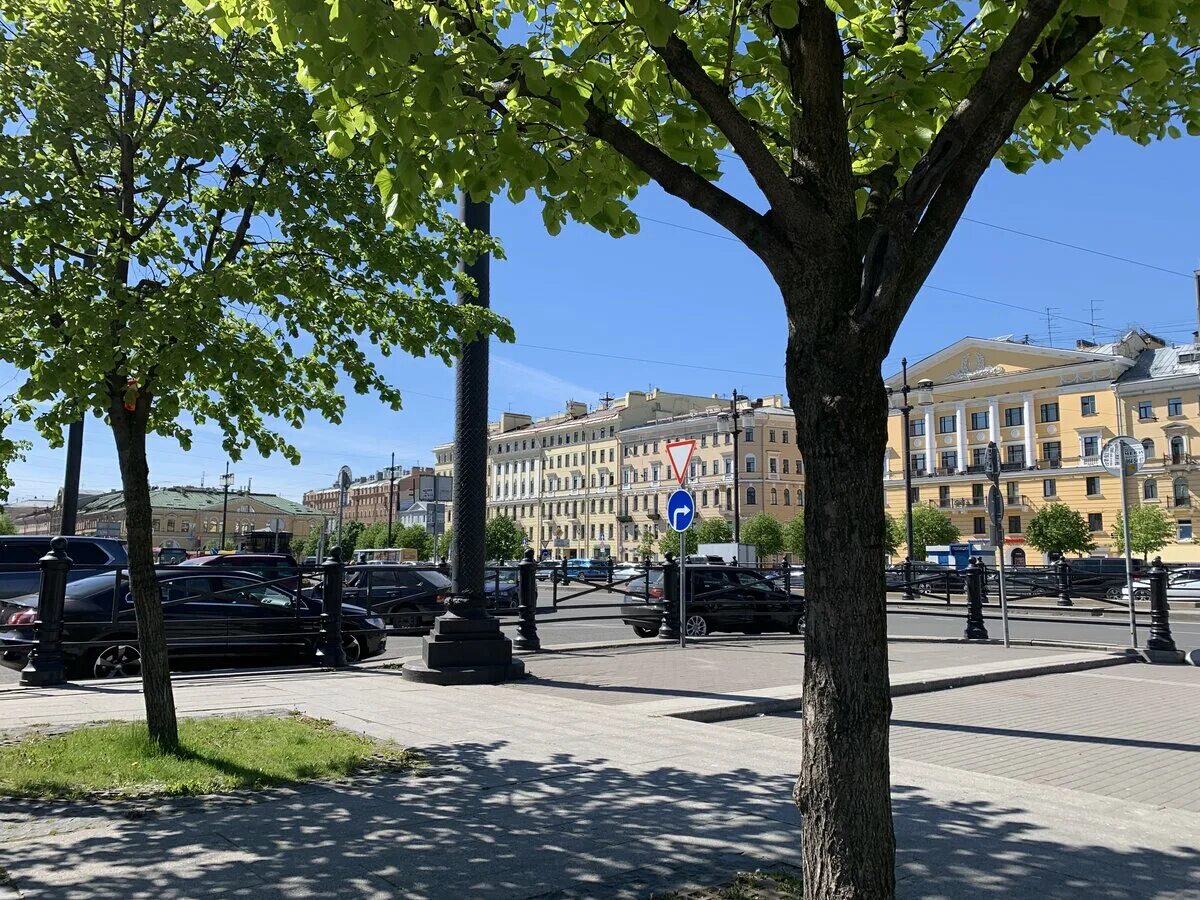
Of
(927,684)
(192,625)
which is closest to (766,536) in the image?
(927,684)

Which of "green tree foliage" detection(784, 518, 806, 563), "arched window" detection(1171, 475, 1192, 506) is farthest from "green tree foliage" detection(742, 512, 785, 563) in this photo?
"arched window" detection(1171, 475, 1192, 506)

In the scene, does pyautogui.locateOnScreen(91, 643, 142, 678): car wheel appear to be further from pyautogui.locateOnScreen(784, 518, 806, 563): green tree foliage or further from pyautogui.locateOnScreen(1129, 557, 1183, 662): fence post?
pyautogui.locateOnScreen(784, 518, 806, 563): green tree foliage

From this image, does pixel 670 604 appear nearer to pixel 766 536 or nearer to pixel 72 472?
pixel 72 472

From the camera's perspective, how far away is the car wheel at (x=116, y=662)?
38.7ft

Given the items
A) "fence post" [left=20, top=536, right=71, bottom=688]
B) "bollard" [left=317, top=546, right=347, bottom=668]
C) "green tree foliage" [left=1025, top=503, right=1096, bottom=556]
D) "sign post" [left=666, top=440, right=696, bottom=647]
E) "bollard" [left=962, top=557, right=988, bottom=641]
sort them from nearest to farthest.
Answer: "fence post" [left=20, top=536, right=71, bottom=688] < "bollard" [left=317, top=546, right=347, bottom=668] < "sign post" [left=666, top=440, right=696, bottom=647] < "bollard" [left=962, top=557, right=988, bottom=641] < "green tree foliage" [left=1025, top=503, right=1096, bottom=556]

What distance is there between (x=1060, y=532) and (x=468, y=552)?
223ft

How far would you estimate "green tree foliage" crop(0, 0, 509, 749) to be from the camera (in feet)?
19.9

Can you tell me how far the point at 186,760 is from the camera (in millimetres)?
6555

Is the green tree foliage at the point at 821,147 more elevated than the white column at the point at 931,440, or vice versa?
the white column at the point at 931,440

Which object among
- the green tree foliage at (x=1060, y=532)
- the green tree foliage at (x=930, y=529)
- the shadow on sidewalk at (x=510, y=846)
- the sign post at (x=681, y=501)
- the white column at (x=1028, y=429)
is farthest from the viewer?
the white column at (x=1028, y=429)

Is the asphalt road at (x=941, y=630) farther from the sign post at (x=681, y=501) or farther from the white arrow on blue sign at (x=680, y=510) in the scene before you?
the white arrow on blue sign at (x=680, y=510)

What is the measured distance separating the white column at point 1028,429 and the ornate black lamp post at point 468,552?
77707 millimetres

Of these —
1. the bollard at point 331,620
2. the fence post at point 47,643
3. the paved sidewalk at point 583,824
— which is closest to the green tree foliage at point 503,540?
the bollard at point 331,620

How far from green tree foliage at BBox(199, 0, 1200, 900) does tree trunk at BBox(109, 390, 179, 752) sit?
10.1 ft
